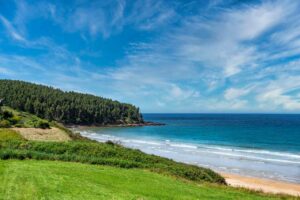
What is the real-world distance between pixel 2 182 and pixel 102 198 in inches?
155

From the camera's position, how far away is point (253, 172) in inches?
1172

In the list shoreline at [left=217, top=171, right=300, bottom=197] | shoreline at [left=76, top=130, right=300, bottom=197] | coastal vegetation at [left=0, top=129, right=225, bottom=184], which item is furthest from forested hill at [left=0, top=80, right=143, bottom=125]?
shoreline at [left=217, top=171, right=300, bottom=197]

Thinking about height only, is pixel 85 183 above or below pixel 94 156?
below

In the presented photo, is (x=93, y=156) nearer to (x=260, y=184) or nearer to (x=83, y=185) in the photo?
(x=83, y=185)

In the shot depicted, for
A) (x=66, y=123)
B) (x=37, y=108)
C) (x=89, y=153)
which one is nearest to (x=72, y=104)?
→ (x=66, y=123)

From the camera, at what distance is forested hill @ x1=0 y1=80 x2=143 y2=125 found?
9088 cm

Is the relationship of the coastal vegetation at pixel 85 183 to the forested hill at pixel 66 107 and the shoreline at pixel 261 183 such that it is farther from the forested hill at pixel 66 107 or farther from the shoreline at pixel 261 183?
the forested hill at pixel 66 107

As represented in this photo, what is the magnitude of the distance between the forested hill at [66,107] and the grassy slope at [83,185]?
78.1 metres

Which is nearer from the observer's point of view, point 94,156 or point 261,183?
point 94,156

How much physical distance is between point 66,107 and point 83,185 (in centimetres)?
9344

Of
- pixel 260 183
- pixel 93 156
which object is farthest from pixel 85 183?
pixel 260 183

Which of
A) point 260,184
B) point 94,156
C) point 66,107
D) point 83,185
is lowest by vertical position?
point 260,184

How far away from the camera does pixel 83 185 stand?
10883 mm

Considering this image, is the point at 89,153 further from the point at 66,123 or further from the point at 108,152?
the point at 66,123
